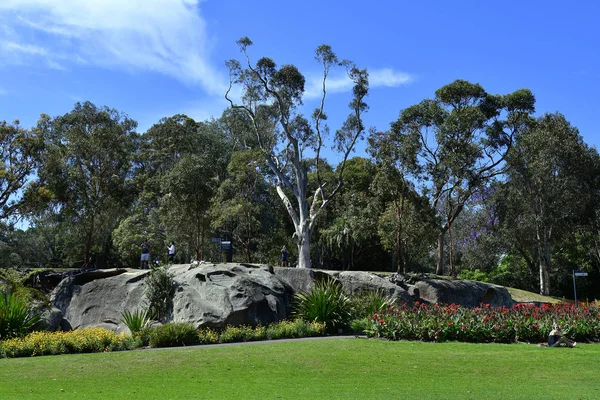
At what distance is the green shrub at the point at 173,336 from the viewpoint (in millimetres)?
15805

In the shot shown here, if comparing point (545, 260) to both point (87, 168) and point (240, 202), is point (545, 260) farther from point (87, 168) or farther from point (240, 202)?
point (87, 168)

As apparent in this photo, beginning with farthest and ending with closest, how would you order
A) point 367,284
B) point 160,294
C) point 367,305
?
point 367,284 < point 160,294 < point 367,305

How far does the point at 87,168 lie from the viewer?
40.3 meters

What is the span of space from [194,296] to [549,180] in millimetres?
28136

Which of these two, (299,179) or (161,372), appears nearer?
(161,372)

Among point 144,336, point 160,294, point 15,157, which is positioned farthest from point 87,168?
point 144,336

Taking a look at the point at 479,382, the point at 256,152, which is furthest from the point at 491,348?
the point at 256,152

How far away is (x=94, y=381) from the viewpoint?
10.6 m

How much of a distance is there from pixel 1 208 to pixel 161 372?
2830cm

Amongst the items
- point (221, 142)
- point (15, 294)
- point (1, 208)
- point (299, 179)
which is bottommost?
point (15, 294)

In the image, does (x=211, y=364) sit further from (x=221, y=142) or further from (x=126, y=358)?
(x=221, y=142)

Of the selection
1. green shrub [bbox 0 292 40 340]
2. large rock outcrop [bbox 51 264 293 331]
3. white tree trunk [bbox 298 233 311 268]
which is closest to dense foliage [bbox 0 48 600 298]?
white tree trunk [bbox 298 233 311 268]

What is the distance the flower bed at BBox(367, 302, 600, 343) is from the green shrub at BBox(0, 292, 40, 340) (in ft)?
35.7

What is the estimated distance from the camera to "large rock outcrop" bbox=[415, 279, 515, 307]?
26.2 metres
